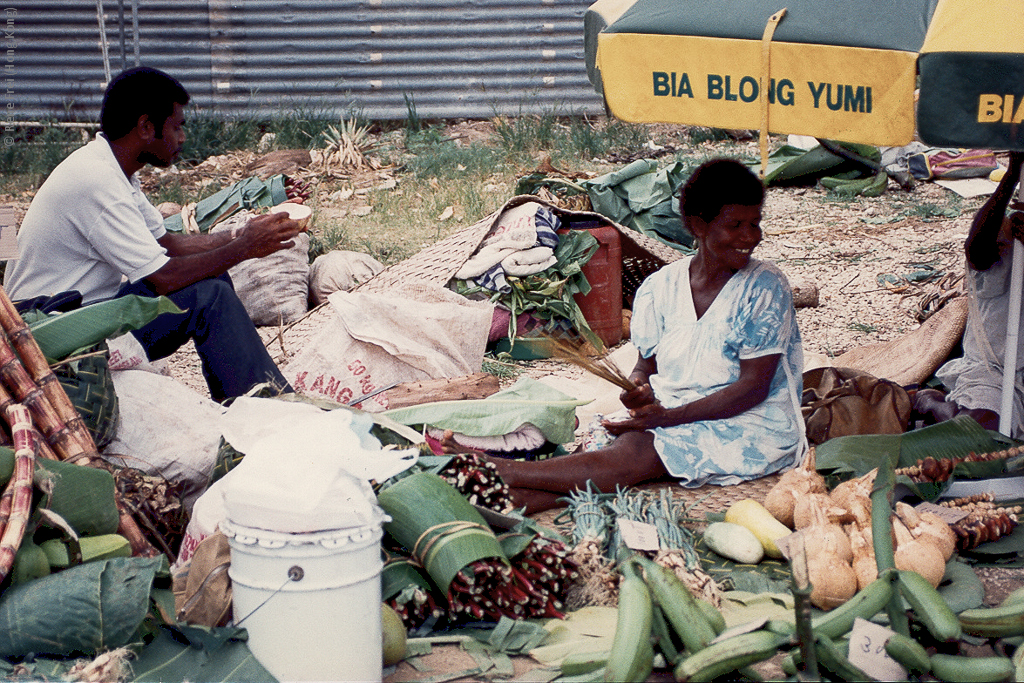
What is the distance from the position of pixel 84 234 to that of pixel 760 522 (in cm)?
266

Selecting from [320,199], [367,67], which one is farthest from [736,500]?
[367,67]

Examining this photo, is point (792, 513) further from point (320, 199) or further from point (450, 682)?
point (320, 199)

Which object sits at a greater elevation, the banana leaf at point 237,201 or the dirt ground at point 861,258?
the banana leaf at point 237,201

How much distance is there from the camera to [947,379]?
4098 mm

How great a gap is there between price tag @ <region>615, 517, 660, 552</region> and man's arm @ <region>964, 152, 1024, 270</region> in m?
1.99

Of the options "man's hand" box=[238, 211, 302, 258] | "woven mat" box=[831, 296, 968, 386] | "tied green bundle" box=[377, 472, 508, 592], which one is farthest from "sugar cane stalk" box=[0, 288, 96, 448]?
"woven mat" box=[831, 296, 968, 386]

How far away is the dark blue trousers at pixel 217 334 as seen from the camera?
3709 mm

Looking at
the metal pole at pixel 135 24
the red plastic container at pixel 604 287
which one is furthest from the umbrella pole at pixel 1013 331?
the metal pole at pixel 135 24

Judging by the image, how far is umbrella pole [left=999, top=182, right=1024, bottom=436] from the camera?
335 centimetres

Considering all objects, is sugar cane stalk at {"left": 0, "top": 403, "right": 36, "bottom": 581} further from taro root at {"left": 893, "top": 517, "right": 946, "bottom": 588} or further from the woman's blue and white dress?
taro root at {"left": 893, "top": 517, "right": 946, "bottom": 588}

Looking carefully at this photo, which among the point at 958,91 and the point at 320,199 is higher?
the point at 958,91

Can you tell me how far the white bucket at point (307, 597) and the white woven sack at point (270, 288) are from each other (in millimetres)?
3833

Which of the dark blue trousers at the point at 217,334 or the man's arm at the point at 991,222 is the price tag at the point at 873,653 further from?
the dark blue trousers at the point at 217,334

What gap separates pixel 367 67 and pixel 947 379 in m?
7.58
